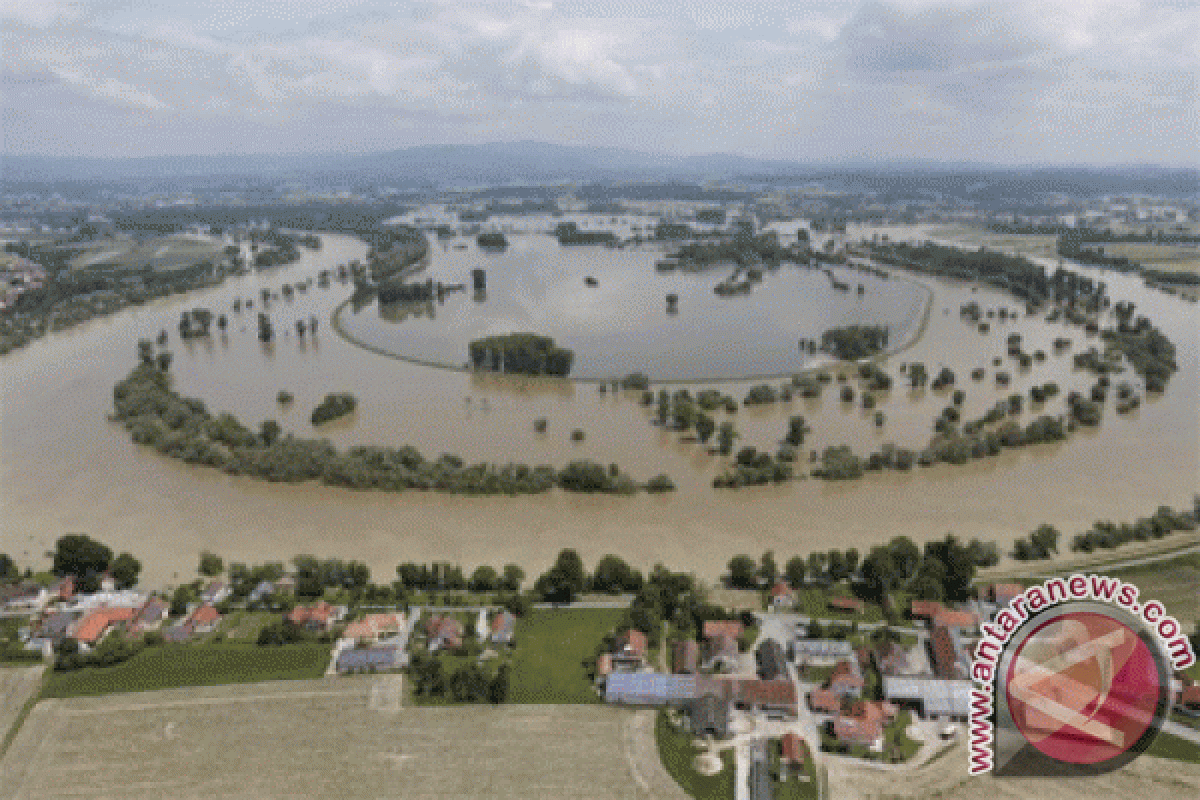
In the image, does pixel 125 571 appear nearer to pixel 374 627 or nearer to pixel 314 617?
pixel 314 617

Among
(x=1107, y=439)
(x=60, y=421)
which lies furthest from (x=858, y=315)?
(x=60, y=421)

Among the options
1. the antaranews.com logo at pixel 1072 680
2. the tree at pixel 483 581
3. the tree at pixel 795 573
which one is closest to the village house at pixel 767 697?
the antaranews.com logo at pixel 1072 680

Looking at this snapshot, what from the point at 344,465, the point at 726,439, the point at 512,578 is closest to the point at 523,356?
the point at 726,439

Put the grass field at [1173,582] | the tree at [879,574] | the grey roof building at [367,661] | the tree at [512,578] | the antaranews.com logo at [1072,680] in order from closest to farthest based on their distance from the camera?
the antaranews.com logo at [1072,680] → the grey roof building at [367,661] → the grass field at [1173,582] → the tree at [879,574] → the tree at [512,578]

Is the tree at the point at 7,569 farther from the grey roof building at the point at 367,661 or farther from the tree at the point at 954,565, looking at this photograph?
the tree at the point at 954,565

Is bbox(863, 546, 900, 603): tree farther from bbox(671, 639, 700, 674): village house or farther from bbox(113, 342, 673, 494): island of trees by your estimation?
bbox(113, 342, 673, 494): island of trees
